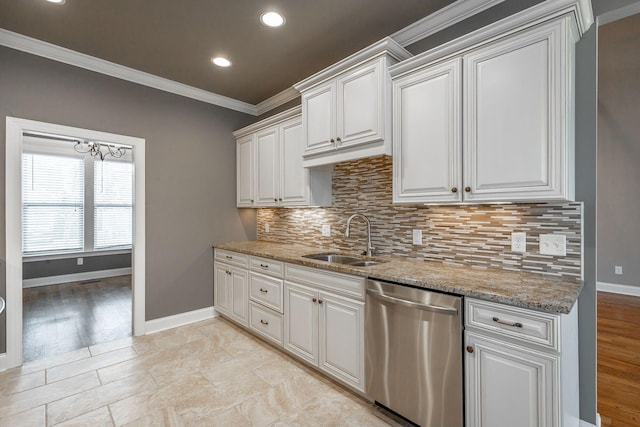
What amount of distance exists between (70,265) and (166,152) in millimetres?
4182

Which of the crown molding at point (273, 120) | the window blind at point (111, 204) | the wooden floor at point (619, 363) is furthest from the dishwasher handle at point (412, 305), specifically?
the window blind at point (111, 204)

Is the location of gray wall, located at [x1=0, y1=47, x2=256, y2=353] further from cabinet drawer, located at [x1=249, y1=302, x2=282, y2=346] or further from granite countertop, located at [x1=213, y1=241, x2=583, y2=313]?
granite countertop, located at [x1=213, y1=241, x2=583, y2=313]

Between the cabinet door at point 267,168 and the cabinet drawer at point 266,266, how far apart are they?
714 millimetres

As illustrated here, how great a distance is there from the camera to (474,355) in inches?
62.0

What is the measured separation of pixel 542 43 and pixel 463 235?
1.23m

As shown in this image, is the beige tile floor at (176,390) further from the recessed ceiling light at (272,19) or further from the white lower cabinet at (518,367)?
the recessed ceiling light at (272,19)

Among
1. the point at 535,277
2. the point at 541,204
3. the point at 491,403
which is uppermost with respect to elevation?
the point at 541,204

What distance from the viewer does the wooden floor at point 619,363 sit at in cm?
200

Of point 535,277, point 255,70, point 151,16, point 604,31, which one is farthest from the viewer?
point 604,31

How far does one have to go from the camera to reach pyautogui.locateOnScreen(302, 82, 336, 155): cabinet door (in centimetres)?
263

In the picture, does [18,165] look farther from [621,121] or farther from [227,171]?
→ [621,121]

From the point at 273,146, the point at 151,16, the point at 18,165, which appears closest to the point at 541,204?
the point at 273,146

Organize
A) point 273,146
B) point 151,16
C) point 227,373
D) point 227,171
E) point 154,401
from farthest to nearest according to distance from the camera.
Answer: point 227,171 → point 273,146 → point 227,373 → point 151,16 → point 154,401

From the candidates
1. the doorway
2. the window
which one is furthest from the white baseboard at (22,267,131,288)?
the doorway
